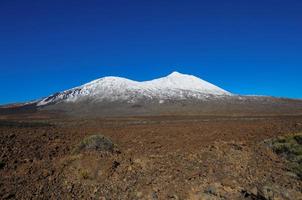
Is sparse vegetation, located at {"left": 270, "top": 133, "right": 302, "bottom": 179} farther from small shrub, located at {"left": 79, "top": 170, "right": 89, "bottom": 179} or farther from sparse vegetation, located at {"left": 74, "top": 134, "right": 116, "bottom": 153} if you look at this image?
small shrub, located at {"left": 79, "top": 170, "right": 89, "bottom": 179}

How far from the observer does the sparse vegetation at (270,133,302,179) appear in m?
12.9

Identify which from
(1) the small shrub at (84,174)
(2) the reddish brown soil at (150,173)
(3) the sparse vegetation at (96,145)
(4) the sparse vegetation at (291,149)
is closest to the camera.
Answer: (2) the reddish brown soil at (150,173)

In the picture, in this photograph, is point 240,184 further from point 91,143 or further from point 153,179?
point 91,143

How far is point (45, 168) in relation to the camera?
1283 centimetres

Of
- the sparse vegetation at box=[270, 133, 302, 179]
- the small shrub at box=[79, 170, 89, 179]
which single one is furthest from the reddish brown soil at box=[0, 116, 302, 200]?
the sparse vegetation at box=[270, 133, 302, 179]

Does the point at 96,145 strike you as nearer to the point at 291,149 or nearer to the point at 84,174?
the point at 84,174

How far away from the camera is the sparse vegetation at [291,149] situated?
12.9 meters

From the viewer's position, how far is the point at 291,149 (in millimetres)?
14344

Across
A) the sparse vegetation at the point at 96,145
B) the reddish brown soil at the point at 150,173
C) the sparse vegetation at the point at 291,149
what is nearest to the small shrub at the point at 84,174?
the reddish brown soil at the point at 150,173

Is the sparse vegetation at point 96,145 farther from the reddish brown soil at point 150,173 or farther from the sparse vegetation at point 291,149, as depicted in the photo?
the sparse vegetation at point 291,149

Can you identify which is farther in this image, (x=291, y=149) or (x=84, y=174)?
(x=291, y=149)

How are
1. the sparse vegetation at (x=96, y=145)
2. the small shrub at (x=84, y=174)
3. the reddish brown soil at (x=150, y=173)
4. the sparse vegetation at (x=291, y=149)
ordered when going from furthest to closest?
the sparse vegetation at (x=96, y=145)
the sparse vegetation at (x=291, y=149)
the small shrub at (x=84, y=174)
the reddish brown soil at (x=150, y=173)

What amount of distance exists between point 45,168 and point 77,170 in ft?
4.99

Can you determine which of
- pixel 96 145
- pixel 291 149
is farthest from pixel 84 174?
pixel 291 149
